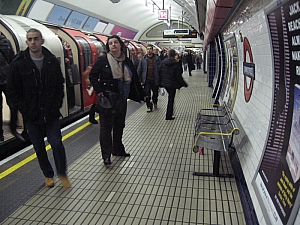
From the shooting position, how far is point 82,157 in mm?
4289

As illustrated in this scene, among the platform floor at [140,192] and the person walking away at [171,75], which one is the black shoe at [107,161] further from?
the person walking away at [171,75]

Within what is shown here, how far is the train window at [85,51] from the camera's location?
6.91m

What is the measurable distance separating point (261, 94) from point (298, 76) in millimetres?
1155

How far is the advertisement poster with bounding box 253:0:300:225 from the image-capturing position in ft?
4.83

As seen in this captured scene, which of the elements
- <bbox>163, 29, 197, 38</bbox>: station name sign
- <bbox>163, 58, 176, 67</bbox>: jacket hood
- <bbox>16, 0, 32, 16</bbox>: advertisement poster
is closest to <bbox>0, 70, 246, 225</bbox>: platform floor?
<bbox>163, 58, 176, 67</bbox>: jacket hood

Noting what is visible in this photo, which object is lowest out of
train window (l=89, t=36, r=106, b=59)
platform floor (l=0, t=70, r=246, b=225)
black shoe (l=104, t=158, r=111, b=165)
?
platform floor (l=0, t=70, r=246, b=225)

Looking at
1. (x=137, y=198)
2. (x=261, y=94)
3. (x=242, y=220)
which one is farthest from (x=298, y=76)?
(x=137, y=198)

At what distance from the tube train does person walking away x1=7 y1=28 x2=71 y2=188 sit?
1.38 metres

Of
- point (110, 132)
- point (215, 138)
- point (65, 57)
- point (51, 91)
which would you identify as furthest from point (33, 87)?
point (65, 57)

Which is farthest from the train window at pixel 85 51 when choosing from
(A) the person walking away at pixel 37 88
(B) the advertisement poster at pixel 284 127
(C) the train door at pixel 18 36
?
(B) the advertisement poster at pixel 284 127

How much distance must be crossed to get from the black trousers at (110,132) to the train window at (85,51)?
3.20 metres

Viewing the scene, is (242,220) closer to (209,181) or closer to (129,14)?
(209,181)

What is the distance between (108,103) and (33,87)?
39.1 inches

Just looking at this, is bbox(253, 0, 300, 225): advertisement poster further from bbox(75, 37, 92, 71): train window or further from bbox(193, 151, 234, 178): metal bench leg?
bbox(75, 37, 92, 71): train window
